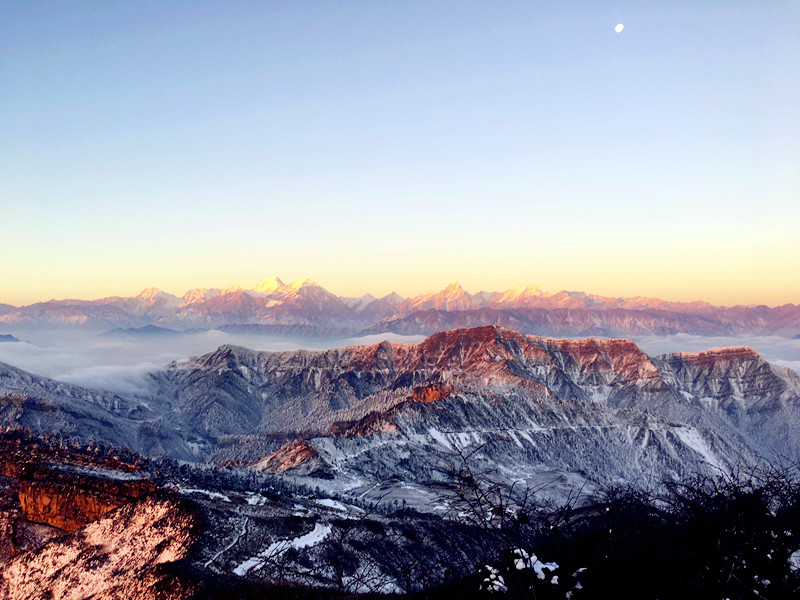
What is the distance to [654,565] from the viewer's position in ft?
103

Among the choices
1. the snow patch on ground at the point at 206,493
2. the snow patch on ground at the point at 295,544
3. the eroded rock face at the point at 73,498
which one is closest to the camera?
the snow patch on ground at the point at 295,544

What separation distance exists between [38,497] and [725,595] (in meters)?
101

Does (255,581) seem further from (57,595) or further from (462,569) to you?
(462,569)

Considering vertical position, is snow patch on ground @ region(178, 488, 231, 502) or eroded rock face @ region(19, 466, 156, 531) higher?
eroded rock face @ region(19, 466, 156, 531)

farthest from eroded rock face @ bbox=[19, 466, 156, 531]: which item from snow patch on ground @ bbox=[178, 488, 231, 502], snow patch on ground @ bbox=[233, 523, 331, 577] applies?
snow patch on ground @ bbox=[233, 523, 331, 577]

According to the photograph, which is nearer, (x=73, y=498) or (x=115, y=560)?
(x=115, y=560)

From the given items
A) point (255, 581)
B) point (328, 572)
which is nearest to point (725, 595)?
point (255, 581)

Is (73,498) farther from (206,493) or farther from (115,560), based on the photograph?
(115,560)

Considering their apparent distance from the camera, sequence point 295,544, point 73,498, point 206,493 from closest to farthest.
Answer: point 295,544 → point 73,498 → point 206,493

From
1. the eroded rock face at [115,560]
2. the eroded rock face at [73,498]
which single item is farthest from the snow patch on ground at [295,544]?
the eroded rock face at [73,498]

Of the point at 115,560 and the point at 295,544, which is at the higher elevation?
the point at 115,560

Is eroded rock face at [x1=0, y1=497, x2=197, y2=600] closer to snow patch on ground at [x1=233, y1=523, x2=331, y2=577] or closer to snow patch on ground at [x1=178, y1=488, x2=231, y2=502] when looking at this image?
snow patch on ground at [x1=233, y1=523, x2=331, y2=577]

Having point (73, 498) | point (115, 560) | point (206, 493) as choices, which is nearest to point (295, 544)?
point (115, 560)

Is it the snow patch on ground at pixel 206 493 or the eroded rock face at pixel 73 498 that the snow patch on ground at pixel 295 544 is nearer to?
the snow patch on ground at pixel 206 493
